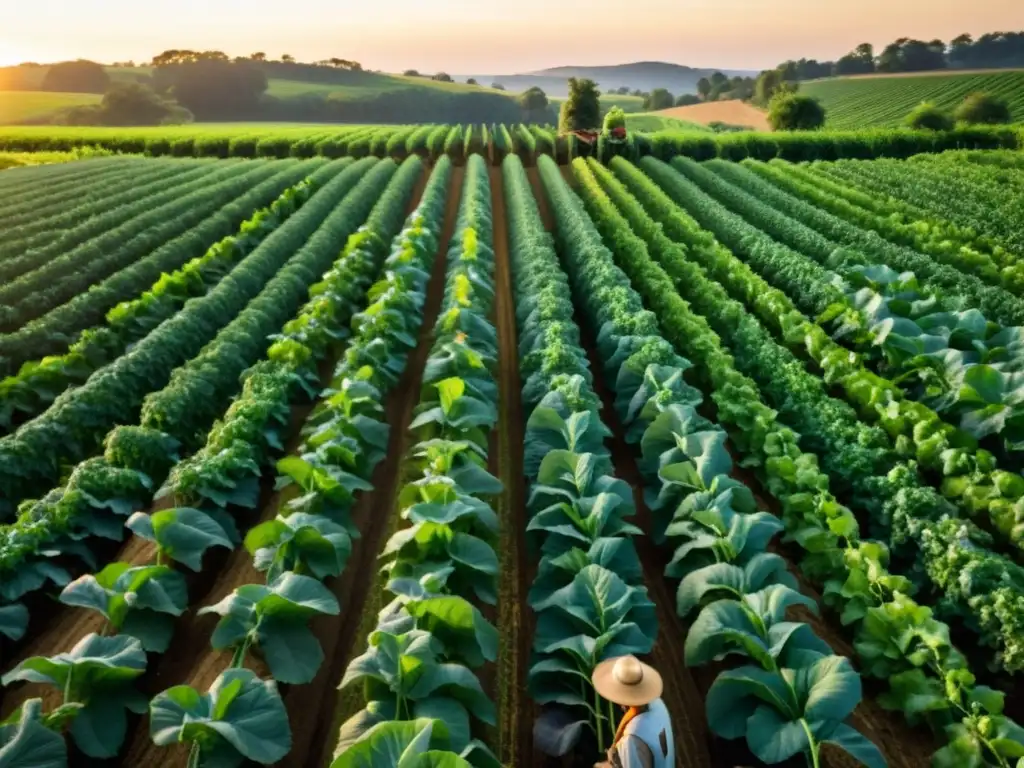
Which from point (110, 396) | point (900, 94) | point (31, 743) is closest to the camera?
point (31, 743)

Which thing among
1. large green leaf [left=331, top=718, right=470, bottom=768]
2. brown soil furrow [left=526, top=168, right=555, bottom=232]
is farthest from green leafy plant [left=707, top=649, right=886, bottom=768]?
brown soil furrow [left=526, top=168, right=555, bottom=232]

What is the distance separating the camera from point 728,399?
8.80 m

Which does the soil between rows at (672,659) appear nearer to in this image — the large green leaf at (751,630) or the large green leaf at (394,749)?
the large green leaf at (751,630)

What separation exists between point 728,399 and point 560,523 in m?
3.39

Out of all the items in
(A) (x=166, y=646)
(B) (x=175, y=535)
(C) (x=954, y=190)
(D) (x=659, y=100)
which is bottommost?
(A) (x=166, y=646)

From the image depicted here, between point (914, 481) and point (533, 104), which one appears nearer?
point (914, 481)

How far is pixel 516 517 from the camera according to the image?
8.11 m

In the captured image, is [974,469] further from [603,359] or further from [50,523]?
[50,523]

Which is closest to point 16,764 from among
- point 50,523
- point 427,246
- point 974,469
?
point 50,523

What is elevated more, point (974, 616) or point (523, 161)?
point (523, 161)

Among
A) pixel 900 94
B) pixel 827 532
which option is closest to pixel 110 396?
pixel 827 532

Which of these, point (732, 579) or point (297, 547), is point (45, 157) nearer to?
point (297, 547)

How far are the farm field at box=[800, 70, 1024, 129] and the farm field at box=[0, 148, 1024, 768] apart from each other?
51287mm

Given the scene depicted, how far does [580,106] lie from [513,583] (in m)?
41.6
